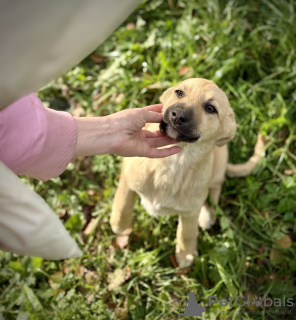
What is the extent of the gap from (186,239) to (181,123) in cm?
106

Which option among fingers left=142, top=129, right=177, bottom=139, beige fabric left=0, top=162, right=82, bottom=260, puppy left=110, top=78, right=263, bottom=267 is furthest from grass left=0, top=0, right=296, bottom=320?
beige fabric left=0, top=162, right=82, bottom=260

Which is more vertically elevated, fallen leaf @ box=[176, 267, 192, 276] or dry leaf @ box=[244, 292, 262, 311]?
fallen leaf @ box=[176, 267, 192, 276]

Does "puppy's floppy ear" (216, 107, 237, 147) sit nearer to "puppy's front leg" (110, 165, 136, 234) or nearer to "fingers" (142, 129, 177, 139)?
"fingers" (142, 129, 177, 139)

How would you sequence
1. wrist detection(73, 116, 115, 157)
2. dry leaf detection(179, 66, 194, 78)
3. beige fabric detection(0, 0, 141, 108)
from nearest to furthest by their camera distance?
beige fabric detection(0, 0, 141, 108) < wrist detection(73, 116, 115, 157) < dry leaf detection(179, 66, 194, 78)

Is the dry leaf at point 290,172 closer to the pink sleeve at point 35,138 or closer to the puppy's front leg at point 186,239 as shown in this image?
the puppy's front leg at point 186,239

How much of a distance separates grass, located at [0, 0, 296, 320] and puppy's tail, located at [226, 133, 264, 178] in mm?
87

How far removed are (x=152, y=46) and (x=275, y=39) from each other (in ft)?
4.17

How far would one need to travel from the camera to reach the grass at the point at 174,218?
2.89 meters

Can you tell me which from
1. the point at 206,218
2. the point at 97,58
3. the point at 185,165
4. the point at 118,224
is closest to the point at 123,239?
the point at 118,224

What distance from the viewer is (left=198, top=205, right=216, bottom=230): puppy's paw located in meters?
3.26

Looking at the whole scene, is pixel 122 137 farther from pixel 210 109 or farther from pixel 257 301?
pixel 257 301

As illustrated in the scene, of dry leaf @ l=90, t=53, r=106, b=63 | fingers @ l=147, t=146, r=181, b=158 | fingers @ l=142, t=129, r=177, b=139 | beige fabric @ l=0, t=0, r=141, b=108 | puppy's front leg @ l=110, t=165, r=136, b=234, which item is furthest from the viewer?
dry leaf @ l=90, t=53, r=106, b=63

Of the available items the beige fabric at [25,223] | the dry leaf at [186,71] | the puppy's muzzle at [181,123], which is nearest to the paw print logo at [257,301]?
the puppy's muzzle at [181,123]

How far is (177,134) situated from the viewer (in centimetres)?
235
